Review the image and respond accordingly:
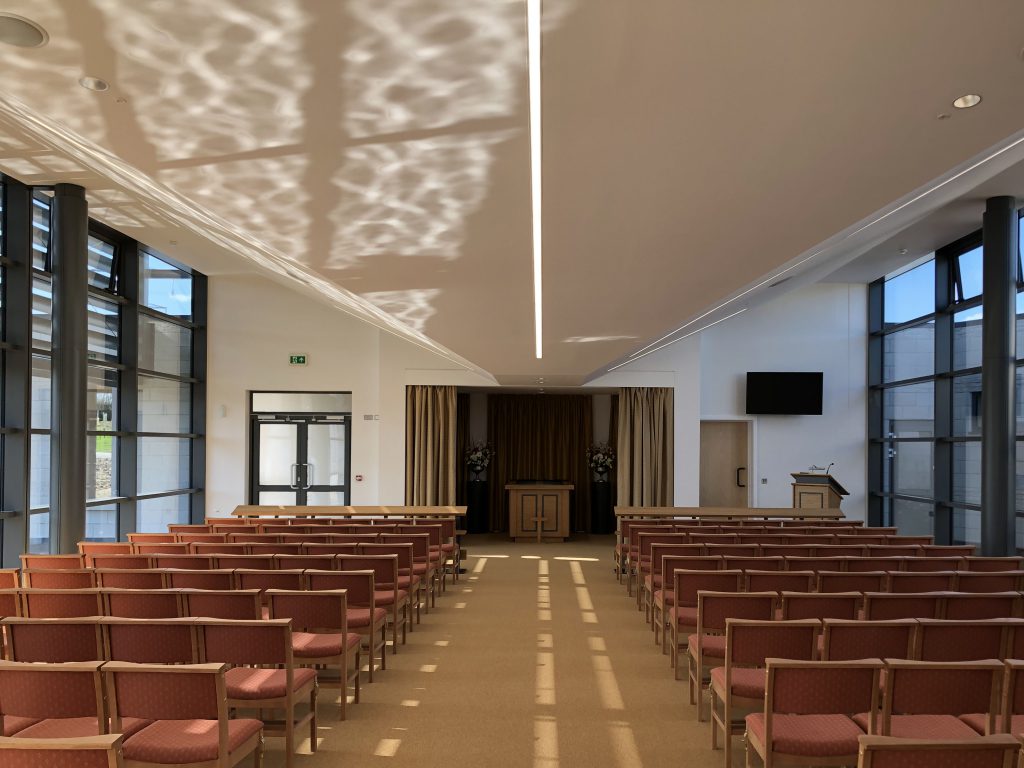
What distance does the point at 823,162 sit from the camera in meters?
3.22

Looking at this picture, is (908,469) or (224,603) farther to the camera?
(908,469)

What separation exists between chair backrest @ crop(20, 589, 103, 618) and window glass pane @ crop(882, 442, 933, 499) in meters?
12.7

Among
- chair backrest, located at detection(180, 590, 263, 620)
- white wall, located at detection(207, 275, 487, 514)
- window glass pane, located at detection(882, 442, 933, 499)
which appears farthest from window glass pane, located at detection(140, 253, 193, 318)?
window glass pane, located at detection(882, 442, 933, 499)

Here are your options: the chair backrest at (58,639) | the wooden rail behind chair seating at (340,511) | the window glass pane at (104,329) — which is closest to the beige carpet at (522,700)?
the chair backrest at (58,639)

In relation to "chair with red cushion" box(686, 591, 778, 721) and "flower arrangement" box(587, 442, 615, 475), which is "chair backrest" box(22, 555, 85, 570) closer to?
"chair with red cushion" box(686, 591, 778, 721)

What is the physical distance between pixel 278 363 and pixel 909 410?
441 inches

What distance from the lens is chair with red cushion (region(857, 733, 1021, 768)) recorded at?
2.35m

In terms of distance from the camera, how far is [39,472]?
9977mm

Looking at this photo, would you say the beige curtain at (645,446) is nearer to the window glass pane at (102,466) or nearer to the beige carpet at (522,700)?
the beige carpet at (522,700)

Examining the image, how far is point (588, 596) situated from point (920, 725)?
18.9 ft

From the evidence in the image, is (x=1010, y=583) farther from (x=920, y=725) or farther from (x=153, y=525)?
(x=153, y=525)

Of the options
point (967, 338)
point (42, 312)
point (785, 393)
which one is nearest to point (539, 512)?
point (785, 393)

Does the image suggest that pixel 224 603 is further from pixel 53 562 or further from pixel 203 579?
pixel 53 562

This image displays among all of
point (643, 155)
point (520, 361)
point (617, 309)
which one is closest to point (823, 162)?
point (643, 155)
